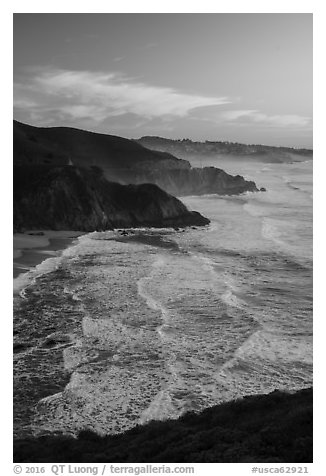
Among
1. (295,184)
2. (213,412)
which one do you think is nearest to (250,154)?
(295,184)

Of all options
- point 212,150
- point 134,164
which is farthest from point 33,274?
point 212,150

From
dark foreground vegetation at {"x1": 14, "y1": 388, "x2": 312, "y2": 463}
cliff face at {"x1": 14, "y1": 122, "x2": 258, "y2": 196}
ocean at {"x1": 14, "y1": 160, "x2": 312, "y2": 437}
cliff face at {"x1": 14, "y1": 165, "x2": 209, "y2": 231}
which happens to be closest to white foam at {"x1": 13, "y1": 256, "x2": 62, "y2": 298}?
ocean at {"x1": 14, "y1": 160, "x2": 312, "y2": 437}

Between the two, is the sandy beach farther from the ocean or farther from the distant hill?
the distant hill

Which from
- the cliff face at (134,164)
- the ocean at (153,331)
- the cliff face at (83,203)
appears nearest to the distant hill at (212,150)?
the cliff face at (134,164)

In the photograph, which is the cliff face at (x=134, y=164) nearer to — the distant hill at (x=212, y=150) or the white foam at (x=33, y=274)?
the distant hill at (x=212, y=150)
